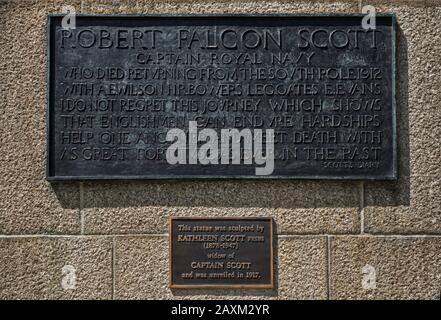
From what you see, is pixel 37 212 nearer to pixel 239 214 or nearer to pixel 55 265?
pixel 55 265

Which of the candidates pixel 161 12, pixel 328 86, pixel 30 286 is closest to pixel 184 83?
pixel 161 12

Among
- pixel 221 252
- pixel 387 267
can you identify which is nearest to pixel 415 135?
pixel 387 267

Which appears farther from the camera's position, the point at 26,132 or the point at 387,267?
the point at 26,132

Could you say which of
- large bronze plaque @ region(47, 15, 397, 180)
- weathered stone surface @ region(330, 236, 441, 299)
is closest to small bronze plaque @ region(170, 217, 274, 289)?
large bronze plaque @ region(47, 15, 397, 180)

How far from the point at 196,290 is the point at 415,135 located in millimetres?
2369

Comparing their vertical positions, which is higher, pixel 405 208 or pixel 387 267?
pixel 405 208

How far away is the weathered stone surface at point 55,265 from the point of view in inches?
Answer: 191

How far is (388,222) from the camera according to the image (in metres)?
4.85

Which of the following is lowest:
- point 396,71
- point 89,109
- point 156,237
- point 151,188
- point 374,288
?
point 374,288

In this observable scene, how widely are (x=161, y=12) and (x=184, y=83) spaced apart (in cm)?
68

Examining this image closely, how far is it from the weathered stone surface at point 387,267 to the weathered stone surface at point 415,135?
0.43ft

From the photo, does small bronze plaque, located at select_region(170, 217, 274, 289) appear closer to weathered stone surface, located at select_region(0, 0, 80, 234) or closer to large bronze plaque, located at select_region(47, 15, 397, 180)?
large bronze plaque, located at select_region(47, 15, 397, 180)

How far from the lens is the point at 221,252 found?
4.86m

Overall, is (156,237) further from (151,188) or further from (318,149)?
(318,149)
